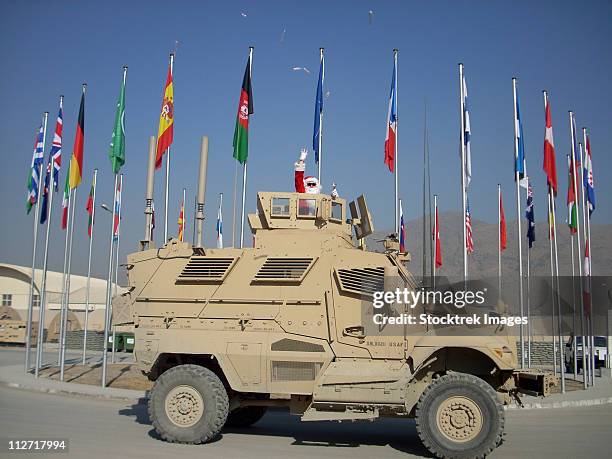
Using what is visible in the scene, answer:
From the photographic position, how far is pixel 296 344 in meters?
9.11

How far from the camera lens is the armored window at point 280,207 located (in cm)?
1012

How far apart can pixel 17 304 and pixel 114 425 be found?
42621 millimetres

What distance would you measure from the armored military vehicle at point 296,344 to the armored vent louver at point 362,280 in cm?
1

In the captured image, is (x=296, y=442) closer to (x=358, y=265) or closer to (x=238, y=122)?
(x=358, y=265)

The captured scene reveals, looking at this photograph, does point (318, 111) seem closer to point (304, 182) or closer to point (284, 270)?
point (304, 182)

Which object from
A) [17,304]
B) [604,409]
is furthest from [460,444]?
[17,304]

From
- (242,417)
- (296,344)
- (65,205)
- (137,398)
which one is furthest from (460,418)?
(65,205)

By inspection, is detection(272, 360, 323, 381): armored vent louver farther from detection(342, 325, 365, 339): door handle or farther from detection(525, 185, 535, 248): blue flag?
detection(525, 185, 535, 248): blue flag

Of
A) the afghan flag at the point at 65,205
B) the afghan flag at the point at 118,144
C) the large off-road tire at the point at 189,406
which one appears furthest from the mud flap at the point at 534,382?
the afghan flag at the point at 65,205

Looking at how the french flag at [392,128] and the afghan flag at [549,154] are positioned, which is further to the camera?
the afghan flag at [549,154]

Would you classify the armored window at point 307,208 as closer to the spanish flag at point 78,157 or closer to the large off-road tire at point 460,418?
the large off-road tire at point 460,418

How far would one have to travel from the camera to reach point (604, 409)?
46.7 ft

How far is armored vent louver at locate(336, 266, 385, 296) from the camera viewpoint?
9.30m

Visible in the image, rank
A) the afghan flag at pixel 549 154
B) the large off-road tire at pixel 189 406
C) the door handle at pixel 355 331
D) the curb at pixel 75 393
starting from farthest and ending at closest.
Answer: the afghan flag at pixel 549 154
the curb at pixel 75 393
the door handle at pixel 355 331
the large off-road tire at pixel 189 406
